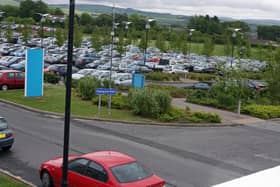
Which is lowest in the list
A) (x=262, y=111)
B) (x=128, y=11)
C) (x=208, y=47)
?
(x=262, y=111)

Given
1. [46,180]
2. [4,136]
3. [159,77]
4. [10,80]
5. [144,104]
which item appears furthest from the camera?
[159,77]

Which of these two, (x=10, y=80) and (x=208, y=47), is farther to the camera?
(x=208, y=47)

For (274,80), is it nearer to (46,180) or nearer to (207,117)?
(207,117)

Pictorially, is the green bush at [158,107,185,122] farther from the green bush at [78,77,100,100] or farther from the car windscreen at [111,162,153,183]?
the car windscreen at [111,162,153,183]

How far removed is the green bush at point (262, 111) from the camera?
26992 mm

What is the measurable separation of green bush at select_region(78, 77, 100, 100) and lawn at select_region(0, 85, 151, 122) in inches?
17.5

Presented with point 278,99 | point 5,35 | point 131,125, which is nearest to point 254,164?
point 131,125

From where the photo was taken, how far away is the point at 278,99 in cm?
3266

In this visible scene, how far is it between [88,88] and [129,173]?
1760cm

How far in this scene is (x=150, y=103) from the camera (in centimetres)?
2330

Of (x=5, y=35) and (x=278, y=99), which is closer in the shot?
(x=278, y=99)

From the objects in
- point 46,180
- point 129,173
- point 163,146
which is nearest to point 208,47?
point 163,146

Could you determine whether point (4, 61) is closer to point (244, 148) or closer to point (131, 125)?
point (131, 125)

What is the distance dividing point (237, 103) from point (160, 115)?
6.98m
